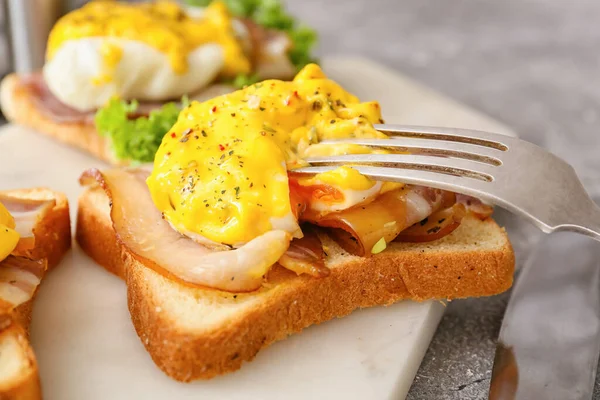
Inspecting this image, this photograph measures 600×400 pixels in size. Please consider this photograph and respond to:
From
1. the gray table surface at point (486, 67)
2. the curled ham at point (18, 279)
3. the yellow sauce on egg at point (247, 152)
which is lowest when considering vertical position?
the gray table surface at point (486, 67)

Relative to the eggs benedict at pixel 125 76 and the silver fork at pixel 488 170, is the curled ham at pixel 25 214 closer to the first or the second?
the eggs benedict at pixel 125 76

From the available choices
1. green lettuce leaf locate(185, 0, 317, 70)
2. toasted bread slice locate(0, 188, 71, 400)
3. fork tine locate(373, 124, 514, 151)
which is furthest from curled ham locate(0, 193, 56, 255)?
green lettuce leaf locate(185, 0, 317, 70)

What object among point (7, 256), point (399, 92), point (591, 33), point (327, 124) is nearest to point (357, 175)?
point (327, 124)

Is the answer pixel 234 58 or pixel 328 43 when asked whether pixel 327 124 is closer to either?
pixel 234 58

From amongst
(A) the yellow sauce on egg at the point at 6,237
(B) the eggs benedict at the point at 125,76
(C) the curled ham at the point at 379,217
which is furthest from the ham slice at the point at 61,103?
(C) the curled ham at the point at 379,217

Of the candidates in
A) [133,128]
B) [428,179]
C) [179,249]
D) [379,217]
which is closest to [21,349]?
[179,249]

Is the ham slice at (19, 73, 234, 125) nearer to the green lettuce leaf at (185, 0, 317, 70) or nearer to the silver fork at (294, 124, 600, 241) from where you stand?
the green lettuce leaf at (185, 0, 317, 70)
